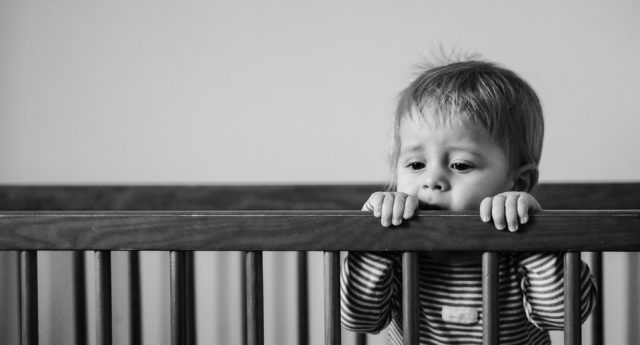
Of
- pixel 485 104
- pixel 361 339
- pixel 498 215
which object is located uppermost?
pixel 485 104

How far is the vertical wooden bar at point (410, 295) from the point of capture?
0.63 metres

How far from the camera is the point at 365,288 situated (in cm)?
74

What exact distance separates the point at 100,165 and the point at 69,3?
0.33 meters

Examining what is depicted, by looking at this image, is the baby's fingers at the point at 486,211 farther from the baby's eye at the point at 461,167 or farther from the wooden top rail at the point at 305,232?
the baby's eye at the point at 461,167

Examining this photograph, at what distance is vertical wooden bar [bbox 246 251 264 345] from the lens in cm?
66

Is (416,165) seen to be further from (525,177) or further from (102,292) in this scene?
(102,292)

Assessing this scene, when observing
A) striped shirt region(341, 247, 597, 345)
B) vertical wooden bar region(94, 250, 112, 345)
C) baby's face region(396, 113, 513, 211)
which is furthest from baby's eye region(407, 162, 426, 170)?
vertical wooden bar region(94, 250, 112, 345)

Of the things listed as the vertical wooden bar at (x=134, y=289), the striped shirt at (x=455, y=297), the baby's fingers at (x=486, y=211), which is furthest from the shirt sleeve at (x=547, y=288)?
the vertical wooden bar at (x=134, y=289)

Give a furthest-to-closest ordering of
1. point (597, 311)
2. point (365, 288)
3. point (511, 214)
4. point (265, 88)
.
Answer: point (265, 88)
point (597, 311)
point (365, 288)
point (511, 214)

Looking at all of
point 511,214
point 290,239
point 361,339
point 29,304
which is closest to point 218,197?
point 361,339

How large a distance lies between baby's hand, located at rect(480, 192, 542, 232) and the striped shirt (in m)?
0.09

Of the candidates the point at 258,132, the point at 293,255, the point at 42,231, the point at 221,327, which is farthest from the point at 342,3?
the point at 42,231

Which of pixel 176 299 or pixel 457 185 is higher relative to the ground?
pixel 457 185

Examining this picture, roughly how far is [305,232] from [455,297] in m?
0.23
